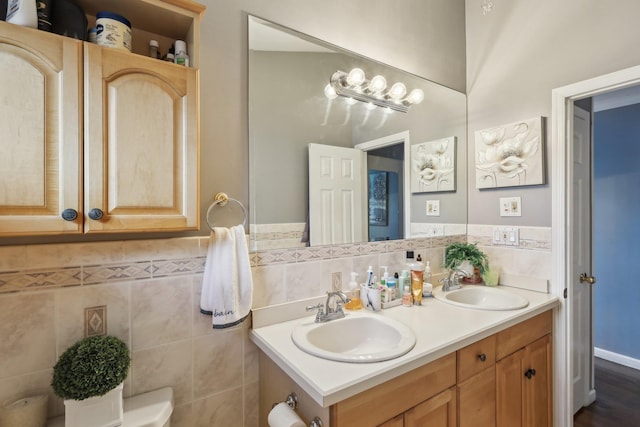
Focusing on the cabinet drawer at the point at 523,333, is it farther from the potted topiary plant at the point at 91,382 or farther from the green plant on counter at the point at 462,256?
the potted topiary plant at the point at 91,382

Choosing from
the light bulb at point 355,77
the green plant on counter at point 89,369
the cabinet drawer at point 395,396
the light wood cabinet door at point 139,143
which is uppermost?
the light bulb at point 355,77

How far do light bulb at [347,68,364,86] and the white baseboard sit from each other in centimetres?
317

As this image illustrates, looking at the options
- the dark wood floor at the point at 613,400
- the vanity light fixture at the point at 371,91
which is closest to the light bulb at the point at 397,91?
the vanity light fixture at the point at 371,91

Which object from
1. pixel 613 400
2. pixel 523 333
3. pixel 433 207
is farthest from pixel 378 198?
pixel 613 400

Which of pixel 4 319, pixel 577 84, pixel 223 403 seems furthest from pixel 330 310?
pixel 577 84

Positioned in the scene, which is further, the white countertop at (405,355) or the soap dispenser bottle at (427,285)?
the soap dispenser bottle at (427,285)

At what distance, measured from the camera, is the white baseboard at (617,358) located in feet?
8.63

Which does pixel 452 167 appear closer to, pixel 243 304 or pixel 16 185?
pixel 243 304

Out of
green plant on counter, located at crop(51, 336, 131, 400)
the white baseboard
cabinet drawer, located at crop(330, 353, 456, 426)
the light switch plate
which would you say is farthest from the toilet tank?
the white baseboard

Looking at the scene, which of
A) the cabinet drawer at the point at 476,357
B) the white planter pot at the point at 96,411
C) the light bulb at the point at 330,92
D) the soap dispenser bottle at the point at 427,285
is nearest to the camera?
the white planter pot at the point at 96,411

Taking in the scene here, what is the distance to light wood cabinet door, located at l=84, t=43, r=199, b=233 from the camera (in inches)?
32.9

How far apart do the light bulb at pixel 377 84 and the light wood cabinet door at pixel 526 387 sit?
151cm

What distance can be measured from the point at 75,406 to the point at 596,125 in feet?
13.8

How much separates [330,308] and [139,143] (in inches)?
38.7
